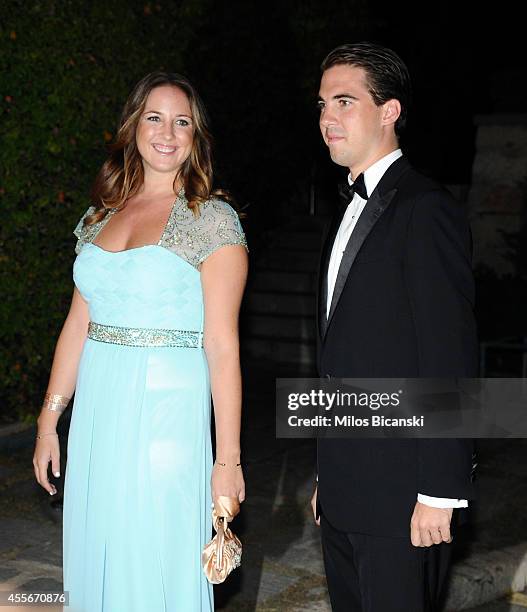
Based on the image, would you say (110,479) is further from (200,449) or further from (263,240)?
(263,240)

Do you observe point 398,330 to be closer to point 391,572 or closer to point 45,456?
point 391,572

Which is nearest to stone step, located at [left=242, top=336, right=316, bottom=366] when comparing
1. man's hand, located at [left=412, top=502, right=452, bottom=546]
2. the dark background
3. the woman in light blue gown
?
the dark background

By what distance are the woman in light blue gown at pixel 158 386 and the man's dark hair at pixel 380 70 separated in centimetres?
65

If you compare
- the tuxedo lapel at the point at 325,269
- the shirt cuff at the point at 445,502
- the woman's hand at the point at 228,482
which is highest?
the tuxedo lapel at the point at 325,269

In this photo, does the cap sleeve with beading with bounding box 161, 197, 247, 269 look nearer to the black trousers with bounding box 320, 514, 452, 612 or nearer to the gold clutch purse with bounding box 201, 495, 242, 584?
the gold clutch purse with bounding box 201, 495, 242, 584

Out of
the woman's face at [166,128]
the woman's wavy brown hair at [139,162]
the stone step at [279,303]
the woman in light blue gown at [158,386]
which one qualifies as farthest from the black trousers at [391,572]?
the stone step at [279,303]

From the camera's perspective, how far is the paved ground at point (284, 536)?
15.4 feet

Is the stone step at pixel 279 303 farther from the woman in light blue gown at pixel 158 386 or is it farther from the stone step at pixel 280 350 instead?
the woman in light blue gown at pixel 158 386

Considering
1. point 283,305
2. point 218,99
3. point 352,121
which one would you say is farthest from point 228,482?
point 283,305

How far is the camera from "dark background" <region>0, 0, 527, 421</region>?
705 cm

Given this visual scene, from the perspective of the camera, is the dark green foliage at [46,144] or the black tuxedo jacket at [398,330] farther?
the dark green foliage at [46,144]

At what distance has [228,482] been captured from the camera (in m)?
3.21

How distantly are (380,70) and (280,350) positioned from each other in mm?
7670

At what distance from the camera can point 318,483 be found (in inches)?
124
